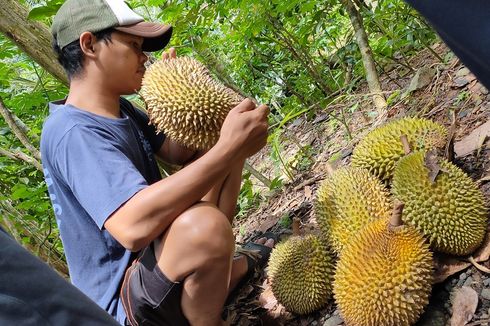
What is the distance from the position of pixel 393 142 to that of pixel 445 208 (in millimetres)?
415

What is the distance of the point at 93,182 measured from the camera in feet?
5.51

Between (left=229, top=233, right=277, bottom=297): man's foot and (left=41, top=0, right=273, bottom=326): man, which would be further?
(left=229, top=233, right=277, bottom=297): man's foot

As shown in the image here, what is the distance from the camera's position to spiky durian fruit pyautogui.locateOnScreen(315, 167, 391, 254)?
1918 mm

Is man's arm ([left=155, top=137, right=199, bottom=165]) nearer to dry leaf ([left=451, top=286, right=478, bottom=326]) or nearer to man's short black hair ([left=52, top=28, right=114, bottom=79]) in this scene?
man's short black hair ([left=52, top=28, right=114, bottom=79])

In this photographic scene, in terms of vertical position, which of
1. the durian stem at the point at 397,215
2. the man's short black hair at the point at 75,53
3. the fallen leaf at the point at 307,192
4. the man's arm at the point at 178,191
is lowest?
the fallen leaf at the point at 307,192

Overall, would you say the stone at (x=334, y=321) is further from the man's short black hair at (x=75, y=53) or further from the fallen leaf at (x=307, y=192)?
the man's short black hair at (x=75, y=53)

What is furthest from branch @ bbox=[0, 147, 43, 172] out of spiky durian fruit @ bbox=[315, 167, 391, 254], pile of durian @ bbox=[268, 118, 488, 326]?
spiky durian fruit @ bbox=[315, 167, 391, 254]

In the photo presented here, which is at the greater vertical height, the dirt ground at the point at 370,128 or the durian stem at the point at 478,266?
the dirt ground at the point at 370,128

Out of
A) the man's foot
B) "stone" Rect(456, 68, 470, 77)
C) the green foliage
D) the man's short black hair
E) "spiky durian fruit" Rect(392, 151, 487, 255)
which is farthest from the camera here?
the green foliage

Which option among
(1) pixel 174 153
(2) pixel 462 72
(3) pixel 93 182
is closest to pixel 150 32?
(1) pixel 174 153

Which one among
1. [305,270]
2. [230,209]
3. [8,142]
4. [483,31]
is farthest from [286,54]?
[483,31]

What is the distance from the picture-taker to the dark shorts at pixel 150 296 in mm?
1754

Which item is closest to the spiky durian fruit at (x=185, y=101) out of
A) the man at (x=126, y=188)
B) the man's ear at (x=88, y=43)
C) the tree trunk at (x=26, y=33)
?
the man at (x=126, y=188)

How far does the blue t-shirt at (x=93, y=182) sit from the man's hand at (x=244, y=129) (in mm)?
332
